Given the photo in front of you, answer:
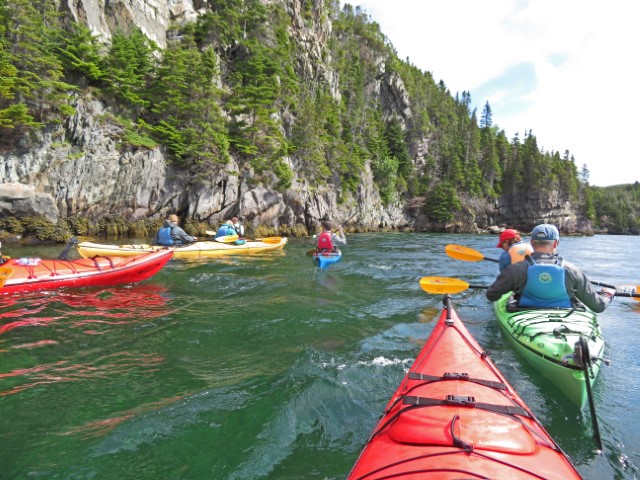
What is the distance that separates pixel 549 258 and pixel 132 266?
24.6 feet

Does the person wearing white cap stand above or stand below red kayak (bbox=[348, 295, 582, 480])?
above

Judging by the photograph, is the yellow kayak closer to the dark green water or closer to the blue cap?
the dark green water

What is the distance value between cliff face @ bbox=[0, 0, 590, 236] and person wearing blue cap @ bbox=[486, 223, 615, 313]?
60.8 feet

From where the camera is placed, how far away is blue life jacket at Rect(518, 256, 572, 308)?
3854 mm

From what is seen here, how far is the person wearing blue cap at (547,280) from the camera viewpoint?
3.87 meters

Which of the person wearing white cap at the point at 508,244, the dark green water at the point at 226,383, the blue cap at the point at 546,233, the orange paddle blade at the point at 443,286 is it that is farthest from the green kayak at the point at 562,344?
the orange paddle blade at the point at 443,286

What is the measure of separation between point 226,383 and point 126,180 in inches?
725

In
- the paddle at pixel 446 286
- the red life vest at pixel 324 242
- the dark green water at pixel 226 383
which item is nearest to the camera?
the dark green water at pixel 226 383

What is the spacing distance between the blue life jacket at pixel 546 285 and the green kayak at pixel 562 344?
0.11 meters

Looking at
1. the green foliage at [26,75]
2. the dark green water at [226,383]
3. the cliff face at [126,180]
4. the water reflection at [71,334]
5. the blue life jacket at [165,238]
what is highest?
the green foliage at [26,75]

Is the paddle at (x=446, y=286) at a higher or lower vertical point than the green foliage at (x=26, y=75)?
lower

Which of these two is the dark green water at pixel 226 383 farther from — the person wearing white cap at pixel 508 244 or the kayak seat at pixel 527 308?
the person wearing white cap at pixel 508 244

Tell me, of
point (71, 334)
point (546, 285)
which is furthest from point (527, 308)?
point (71, 334)

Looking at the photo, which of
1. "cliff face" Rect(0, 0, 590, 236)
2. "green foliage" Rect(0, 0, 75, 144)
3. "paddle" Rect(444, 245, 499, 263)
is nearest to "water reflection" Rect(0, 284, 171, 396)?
"paddle" Rect(444, 245, 499, 263)
